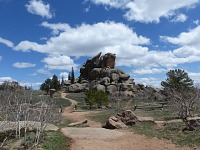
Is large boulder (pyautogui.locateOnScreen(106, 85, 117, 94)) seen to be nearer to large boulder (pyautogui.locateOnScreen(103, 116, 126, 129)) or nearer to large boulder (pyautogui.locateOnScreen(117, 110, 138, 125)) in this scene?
large boulder (pyautogui.locateOnScreen(117, 110, 138, 125))

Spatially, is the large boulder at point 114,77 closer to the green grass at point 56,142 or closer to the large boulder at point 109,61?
the large boulder at point 109,61

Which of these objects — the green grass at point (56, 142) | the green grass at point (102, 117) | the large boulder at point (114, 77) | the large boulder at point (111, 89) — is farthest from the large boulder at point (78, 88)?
the green grass at point (56, 142)

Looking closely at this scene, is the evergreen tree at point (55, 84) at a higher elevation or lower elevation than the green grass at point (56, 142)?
higher

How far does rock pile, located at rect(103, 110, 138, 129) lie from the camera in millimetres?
21297

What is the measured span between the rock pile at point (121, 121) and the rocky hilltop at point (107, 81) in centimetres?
3560

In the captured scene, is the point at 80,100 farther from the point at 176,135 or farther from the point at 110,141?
the point at 110,141

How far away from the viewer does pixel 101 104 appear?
46625 millimetres

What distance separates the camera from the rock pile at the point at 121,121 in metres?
21.3

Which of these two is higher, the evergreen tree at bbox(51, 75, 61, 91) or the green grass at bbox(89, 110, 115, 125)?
the evergreen tree at bbox(51, 75, 61, 91)

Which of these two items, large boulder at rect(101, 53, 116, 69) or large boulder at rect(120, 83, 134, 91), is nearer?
large boulder at rect(120, 83, 134, 91)

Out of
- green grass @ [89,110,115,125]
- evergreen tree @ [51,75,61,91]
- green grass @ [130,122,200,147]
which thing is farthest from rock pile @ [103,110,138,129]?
evergreen tree @ [51,75,61,91]

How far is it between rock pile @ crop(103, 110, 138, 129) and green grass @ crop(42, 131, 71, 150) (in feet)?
18.2

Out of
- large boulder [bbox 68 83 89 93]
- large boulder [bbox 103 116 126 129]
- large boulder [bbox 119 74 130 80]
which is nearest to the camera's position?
large boulder [bbox 103 116 126 129]

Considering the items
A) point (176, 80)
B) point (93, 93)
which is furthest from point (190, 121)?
point (176, 80)
